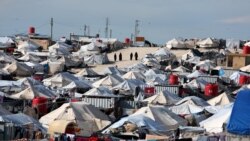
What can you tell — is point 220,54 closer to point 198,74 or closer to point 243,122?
point 198,74

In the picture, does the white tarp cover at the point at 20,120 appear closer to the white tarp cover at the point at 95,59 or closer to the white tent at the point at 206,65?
the white tent at the point at 206,65

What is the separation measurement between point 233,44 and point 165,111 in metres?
52.0

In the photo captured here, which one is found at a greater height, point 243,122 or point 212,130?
point 243,122

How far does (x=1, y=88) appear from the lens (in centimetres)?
3581

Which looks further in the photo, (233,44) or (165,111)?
(233,44)

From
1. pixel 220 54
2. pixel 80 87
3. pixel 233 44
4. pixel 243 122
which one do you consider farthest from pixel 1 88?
pixel 233 44

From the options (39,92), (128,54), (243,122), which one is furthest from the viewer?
(128,54)

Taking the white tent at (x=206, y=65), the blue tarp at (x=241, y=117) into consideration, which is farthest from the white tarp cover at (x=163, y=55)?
the blue tarp at (x=241, y=117)

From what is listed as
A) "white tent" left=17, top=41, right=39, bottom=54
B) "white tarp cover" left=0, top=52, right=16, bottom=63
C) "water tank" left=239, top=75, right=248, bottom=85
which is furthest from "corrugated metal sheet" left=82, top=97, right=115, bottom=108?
"white tent" left=17, top=41, right=39, bottom=54

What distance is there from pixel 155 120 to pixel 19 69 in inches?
977

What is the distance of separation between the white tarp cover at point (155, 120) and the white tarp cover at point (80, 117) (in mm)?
1597

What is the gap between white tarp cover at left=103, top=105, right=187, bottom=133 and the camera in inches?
964

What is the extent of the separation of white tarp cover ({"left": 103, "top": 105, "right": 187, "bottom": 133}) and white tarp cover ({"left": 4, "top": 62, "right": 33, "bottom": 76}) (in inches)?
919

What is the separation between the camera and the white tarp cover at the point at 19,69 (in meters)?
48.6
